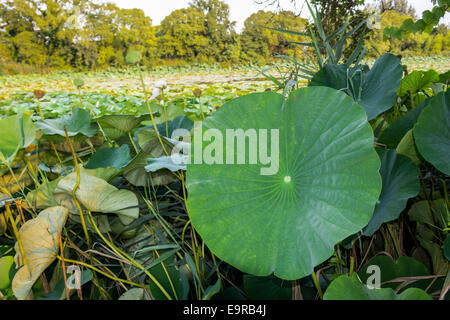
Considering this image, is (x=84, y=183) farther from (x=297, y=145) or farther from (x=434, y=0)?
(x=434, y=0)

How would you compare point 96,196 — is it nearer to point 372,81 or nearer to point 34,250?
point 34,250

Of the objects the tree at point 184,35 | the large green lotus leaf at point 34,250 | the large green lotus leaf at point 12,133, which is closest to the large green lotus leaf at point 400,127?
the large green lotus leaf at point 34,250

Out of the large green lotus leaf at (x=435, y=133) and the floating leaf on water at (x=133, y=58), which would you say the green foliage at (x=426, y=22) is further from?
the floating leaf on water at (x=133, y=58)

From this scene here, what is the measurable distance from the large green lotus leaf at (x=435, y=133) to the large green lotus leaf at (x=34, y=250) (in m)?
0.46

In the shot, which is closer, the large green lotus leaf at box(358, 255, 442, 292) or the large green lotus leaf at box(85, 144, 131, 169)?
the large green lotus leaf at box(358, 255, 442, 292)

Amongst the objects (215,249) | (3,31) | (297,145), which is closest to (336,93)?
(297,145)

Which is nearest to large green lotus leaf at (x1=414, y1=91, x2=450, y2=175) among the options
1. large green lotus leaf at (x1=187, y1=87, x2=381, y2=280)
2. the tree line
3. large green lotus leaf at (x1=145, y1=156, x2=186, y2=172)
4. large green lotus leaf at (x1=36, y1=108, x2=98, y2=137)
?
large green lotus leaf at (x1=187, y1=87, x2=381, y2=280)

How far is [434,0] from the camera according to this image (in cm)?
66

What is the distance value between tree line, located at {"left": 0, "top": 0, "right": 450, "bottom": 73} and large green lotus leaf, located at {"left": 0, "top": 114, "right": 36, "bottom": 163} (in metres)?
11.1

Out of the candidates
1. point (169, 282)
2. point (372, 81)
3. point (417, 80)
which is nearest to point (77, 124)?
point (169, 282)

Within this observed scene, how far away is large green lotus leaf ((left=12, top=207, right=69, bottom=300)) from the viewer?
0.34 m

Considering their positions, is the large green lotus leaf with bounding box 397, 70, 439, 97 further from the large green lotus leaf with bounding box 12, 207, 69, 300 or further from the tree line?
the tree line

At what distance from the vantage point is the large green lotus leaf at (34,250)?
1.13ft

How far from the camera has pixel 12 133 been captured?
1.69 feet
